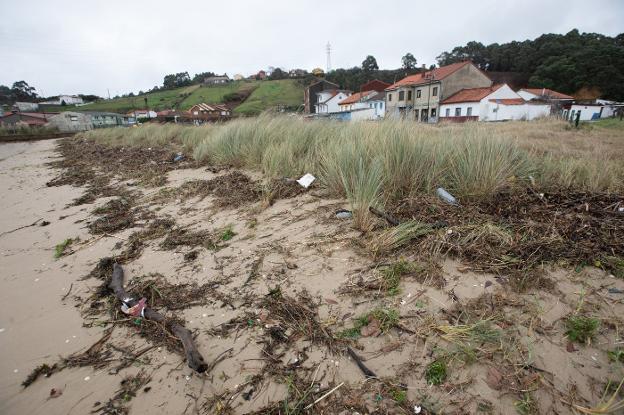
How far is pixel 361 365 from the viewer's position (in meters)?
1.63

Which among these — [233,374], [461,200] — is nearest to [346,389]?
[233,374]

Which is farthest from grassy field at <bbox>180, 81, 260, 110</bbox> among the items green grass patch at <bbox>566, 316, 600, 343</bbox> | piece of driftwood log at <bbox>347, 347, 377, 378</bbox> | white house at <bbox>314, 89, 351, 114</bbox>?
green grass patch at <bbox>566, 316, 600, 343</bbox>

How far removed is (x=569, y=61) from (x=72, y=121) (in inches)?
3276

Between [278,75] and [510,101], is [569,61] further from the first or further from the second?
[278,75]

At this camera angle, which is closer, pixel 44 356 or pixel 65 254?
pixel 44 356

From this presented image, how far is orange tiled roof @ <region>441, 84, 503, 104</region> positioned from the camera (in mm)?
30484

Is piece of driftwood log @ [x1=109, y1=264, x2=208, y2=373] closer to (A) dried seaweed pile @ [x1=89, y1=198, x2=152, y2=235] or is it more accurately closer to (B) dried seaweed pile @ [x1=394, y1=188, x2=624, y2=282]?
(A) dried seaweed pile @ [x1=89, y1=198, x2=152, y2=235]

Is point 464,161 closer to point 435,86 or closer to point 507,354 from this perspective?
point 507,354

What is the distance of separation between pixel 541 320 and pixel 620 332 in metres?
0.36

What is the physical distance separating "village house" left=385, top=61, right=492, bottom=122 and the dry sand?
1341 inches

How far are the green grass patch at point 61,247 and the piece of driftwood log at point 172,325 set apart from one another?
109cm

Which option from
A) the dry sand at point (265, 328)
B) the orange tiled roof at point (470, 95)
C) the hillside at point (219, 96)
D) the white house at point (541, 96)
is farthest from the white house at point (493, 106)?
the hillside at point (219, 96)

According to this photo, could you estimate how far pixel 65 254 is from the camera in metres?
3.43

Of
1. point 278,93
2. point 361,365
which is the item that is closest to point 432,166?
point 361,365
